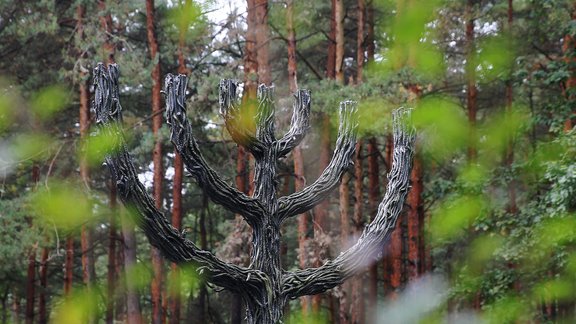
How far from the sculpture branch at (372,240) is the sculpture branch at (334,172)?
0.37 metres

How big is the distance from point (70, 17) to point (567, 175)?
12726 mm

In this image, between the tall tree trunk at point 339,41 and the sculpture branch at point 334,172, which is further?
the tall tree trunk at point 339,41

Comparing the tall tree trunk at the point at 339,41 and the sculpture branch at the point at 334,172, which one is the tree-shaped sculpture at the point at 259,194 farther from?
the tall tree trunk at the point at 339,41

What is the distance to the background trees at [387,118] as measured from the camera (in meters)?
12.6

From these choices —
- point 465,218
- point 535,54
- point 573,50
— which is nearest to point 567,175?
point 573,50

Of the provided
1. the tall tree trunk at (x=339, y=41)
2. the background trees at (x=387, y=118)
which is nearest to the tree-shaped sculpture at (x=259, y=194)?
the background trees at (x=387, y=118)

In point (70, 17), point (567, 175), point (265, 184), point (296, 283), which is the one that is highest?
point (70, 17)

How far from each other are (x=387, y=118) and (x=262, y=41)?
351cm

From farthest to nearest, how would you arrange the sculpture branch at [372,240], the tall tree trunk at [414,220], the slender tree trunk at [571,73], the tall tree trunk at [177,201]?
the tall tree trunk at [177,201] < the tall tree trunk at [414,220] < the slender tree trunk at [571,73] < the sculpture branch at [372,240]

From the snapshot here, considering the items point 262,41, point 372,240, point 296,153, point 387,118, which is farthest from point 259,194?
point 262,41

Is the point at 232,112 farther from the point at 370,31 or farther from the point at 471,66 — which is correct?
the point at 370,31

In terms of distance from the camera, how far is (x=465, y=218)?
45.6ft

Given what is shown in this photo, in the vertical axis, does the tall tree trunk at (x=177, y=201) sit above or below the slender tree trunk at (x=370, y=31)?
below

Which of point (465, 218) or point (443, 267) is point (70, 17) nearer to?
point (465, 218)
